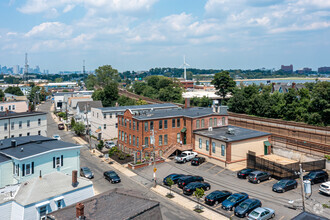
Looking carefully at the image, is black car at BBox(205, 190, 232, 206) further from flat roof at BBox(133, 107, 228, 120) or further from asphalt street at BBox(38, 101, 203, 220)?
flat roof at BBox(133, 107, 228, 120)

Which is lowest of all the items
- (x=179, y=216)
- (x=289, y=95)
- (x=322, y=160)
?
(x=179, y=216)

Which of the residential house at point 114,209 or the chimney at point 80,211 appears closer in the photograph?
the chimney at point 80,211

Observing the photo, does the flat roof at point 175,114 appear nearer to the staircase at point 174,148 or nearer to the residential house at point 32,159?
the staircase at point 174,148

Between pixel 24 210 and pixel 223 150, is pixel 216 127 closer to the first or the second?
pixel 223 150

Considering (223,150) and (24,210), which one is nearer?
(24,210)

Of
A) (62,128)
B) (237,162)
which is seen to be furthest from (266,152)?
(62,128)

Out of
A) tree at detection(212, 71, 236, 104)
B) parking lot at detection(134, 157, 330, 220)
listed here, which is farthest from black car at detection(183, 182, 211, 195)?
tree at detection(212, 71, 236, 104)

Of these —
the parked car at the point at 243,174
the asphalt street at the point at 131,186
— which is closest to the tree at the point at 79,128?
the asphalt street at the point at 131,186
